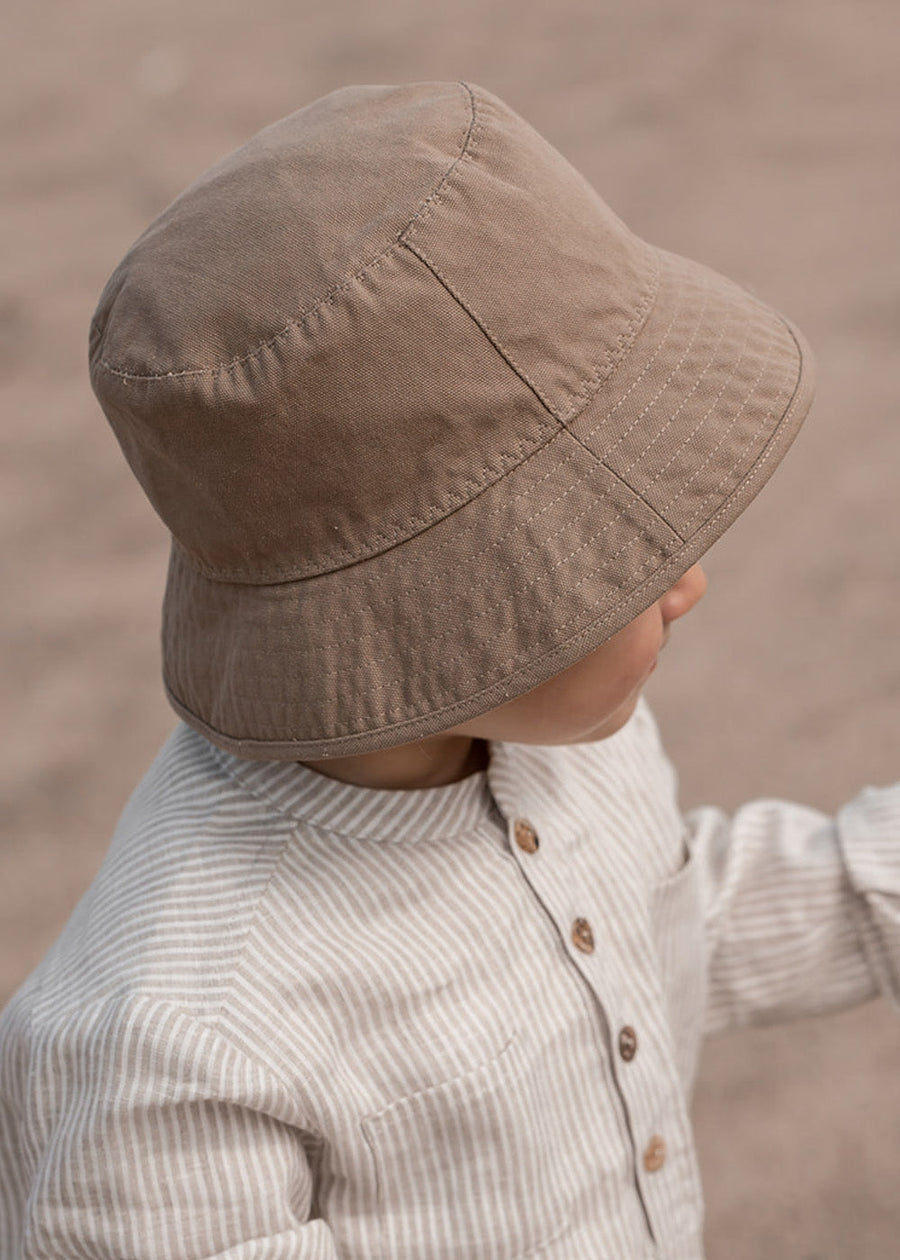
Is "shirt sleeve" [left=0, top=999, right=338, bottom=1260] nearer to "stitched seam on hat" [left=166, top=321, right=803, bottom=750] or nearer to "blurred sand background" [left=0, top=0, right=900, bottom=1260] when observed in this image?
"stitched seam on hat" [left=166, top=321, right=803, bottom=750]

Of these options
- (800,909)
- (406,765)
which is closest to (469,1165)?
(406,765)

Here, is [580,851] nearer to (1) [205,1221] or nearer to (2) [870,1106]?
(1) [205,1221]

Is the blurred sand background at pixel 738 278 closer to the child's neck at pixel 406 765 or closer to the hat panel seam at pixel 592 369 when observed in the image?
the child's neck at pixel 406 765

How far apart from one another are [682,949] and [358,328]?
1.97ft

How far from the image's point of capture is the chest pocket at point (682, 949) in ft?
3.99

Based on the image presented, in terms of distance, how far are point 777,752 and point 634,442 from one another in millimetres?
1433

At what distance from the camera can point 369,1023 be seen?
1.02 m

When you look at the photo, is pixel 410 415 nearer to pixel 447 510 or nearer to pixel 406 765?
pixel 447 510

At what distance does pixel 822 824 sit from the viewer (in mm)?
1319

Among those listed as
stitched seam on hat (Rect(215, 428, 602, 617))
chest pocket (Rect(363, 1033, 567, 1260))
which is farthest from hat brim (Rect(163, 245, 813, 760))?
chest pocket (Rect(363, 1033, 567, 1260))

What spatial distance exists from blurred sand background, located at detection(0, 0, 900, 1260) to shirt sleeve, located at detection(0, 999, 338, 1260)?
1020mm

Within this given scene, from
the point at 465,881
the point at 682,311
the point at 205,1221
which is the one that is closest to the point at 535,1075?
the point at 465,881

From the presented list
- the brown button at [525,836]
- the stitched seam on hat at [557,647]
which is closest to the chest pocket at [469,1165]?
the brown button at [525,836]

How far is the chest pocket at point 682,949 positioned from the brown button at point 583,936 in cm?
9
